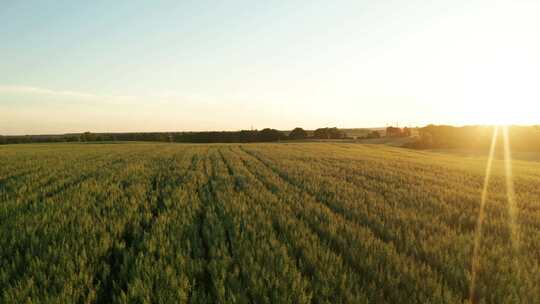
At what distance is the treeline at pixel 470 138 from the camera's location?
5838 centimetres

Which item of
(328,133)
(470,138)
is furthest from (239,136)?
(470,138)

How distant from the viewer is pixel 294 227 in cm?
457

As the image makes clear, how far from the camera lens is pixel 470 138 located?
228ft

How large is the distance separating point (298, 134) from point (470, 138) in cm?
5743

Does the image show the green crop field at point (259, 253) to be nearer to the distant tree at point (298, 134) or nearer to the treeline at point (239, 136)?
the treeline at point (239, 136)

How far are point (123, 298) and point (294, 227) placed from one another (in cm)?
280

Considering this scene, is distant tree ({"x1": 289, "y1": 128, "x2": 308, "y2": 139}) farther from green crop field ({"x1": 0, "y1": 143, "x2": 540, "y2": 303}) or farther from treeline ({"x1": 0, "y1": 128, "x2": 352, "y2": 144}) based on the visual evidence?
green crop field ({"x1": 0, "y1": 143, "x2": 540, "y2": 303})

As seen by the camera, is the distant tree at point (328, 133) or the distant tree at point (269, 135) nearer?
the distant tree at point (269, 135)

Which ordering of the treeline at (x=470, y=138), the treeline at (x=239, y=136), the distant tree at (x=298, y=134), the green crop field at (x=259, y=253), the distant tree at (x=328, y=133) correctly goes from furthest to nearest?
the distant tree at (x=328, y=133) < the distant tree at (x=298, y=134) < the treeline at (x=239, y=136) < the treeline at (x=470, y=138) < the green crop field at (x=259, y=253)

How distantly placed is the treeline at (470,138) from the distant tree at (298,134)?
143 ft

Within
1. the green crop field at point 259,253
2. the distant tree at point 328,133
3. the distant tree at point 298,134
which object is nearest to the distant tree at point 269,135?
the distant tree at point 298,134

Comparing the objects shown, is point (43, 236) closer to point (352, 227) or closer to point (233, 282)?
point (233, 282)

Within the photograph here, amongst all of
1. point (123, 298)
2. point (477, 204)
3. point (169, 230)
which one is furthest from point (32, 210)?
point (477, 204)

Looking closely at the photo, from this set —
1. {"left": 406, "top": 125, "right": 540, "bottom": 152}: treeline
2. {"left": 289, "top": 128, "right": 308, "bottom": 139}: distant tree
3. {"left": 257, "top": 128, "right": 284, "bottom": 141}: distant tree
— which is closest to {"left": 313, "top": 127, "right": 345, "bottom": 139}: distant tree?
{"left": 289, "top": 128, "right": 308, "bottom": 139}: distant tree
